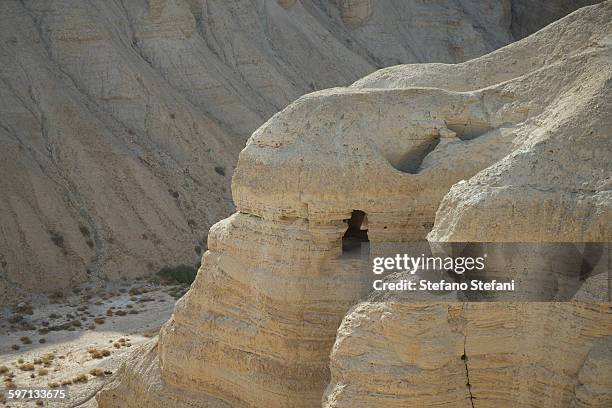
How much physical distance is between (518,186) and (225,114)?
A: 84.3ft

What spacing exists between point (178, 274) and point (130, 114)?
7151 millimetres

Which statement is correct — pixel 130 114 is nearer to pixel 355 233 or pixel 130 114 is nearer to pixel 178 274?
pixel 178 274

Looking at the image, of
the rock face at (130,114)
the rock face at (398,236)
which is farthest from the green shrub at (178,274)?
the rock face at (398,236)

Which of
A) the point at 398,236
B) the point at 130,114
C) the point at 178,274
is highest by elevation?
the point at 130,114

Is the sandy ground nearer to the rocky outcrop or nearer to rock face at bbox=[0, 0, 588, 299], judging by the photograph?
rock face at bbox=[0, 0, 588, 299]

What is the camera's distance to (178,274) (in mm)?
28422

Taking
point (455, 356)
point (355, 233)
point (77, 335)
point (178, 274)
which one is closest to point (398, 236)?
point (355, 233)

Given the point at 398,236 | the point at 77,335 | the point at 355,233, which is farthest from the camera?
the point at 77,335

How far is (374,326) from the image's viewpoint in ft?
34.4

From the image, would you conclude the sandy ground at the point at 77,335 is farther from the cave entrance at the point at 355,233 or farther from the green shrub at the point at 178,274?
the cave entrance at the point at 355,233

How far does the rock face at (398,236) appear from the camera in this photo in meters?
10.2

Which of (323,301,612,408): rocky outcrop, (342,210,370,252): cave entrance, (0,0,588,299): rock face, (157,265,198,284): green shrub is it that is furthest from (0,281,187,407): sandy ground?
(323,301,612,408): rocky outcrop

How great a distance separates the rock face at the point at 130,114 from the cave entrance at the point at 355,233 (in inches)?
570

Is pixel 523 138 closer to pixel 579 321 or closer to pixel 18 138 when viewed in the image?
pixel 579 321
